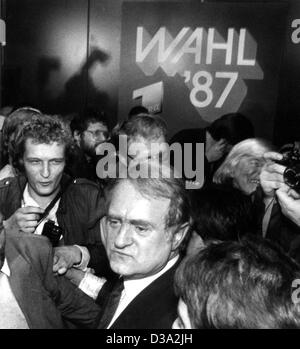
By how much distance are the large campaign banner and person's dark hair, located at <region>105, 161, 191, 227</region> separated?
3851mm

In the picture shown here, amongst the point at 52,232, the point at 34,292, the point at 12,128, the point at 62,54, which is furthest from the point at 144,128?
the point at 62,54

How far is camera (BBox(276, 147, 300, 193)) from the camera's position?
70.3 inches

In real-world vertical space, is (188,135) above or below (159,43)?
below

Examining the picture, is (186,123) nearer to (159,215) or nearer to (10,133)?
(10,133)

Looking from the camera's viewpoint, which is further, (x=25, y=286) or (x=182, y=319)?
(x=25, y=286)

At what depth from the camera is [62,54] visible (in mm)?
5441

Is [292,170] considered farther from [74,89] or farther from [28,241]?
[74,89]

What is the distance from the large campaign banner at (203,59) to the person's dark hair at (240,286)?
166 inches

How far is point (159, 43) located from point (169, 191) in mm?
4112

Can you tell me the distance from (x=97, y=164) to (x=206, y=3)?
3.02m

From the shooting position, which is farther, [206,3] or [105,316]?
[206,3]

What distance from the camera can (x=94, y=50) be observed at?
17.7ft

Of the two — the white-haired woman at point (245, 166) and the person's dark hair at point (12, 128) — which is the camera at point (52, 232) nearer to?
the person's dark hair at point (12, 128)
